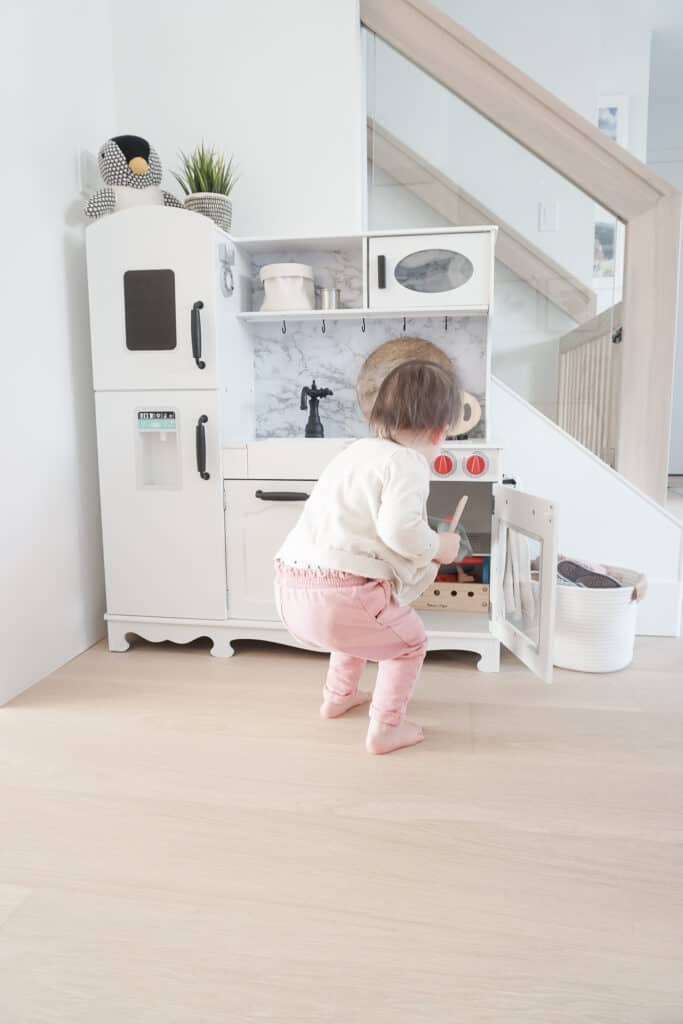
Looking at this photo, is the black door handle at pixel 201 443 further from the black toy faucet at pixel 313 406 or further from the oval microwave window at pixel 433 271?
the oval microwave window at pixel 433 271

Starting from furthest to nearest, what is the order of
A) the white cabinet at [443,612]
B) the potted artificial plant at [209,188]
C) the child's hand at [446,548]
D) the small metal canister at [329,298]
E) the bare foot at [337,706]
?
the small metal canister at [329,298] < the potted artificial plant at [209,188] < the white cabinet at [443,612] < the bare foot at [337,706] < the child's hand at [446,548]

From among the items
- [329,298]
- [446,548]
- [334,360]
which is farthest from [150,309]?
[446,548]

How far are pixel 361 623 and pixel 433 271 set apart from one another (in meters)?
1.32

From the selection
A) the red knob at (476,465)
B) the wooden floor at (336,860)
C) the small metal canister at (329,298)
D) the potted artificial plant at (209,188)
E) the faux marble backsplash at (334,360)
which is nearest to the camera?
the wooden floor at (336,860)

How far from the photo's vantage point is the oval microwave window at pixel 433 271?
7.43ft

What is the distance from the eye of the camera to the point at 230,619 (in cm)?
237

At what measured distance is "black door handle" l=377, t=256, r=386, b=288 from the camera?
229cm

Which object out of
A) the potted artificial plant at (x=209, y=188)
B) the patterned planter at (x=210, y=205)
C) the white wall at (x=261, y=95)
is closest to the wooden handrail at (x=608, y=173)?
the white wall at (x=261, y=95)

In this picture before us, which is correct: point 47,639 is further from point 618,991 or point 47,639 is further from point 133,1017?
point 618,991

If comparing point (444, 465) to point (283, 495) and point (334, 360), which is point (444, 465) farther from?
point (334, 360)

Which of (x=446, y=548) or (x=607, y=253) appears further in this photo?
(x=607, y=253)

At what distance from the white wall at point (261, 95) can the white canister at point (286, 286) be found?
278 mm

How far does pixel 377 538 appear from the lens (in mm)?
1580

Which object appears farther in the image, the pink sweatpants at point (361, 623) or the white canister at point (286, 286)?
the white canister at point (286, 286)
